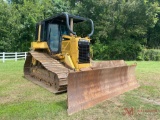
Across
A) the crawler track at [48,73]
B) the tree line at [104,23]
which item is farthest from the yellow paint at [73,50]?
the tree line at [104,23]

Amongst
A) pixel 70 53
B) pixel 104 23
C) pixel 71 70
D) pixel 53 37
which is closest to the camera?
pixel 71 70

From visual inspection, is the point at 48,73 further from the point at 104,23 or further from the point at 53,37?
the point at 104,23

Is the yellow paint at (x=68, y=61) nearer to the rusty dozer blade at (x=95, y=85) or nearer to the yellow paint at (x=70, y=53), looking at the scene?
the yellow paint at (x=70, y=53)

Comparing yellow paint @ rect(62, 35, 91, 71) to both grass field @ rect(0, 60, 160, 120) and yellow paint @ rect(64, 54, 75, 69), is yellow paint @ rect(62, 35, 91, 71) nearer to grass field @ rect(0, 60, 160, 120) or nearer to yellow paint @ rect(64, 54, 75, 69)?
yellow paint @ rect(64, 54, 75, 69)

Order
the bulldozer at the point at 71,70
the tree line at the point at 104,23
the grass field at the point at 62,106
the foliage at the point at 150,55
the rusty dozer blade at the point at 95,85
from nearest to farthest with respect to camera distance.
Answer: the grass field at the point at 62,106
the rusty dozer blade at the point at 95,85
the bulldozer at the point at 71,70
the foliage at the point at 150,55
the tree line at the point at 104,23

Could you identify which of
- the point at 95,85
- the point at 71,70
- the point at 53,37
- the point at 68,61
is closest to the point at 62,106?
the point at 95,85

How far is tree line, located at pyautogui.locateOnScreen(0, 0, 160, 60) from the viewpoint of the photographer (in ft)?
65.4

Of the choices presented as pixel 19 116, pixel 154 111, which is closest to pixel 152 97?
pixel 154 111

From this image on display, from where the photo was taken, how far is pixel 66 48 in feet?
20.9

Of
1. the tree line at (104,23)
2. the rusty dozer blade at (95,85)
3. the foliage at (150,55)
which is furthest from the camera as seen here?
the tree line at (104,23)

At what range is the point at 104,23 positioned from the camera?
20891mm

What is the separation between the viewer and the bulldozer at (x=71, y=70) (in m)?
4.38

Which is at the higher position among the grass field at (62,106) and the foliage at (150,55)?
the foliage at (150,55)

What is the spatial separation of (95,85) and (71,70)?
1.28 metres
